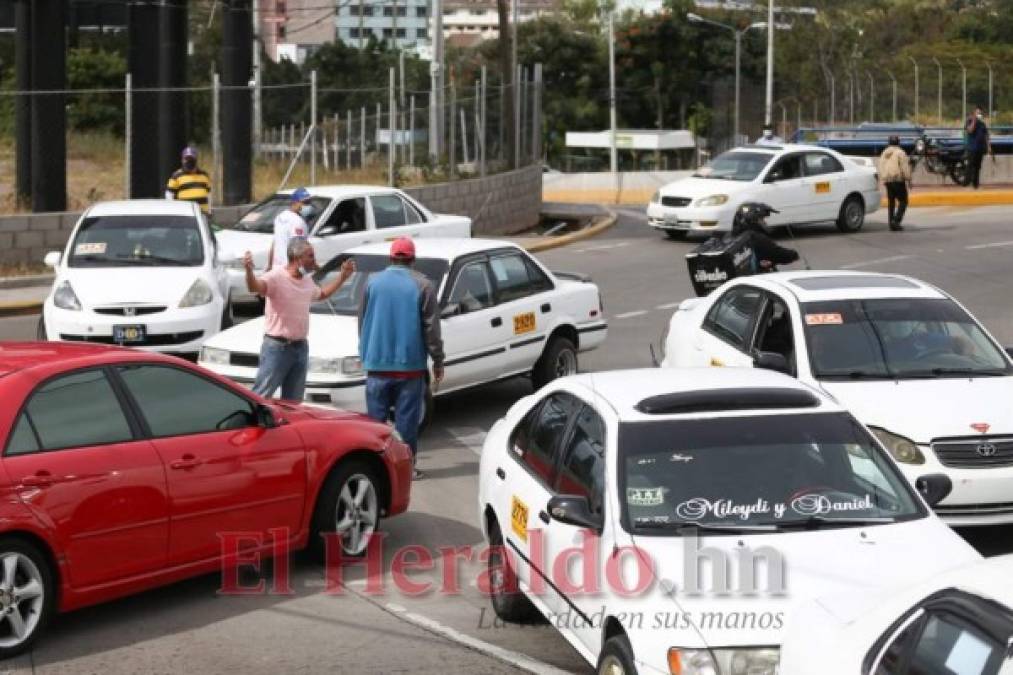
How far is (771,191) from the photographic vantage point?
28.7 metres

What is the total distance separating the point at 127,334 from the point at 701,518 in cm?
962

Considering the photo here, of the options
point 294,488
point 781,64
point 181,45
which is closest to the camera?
point 294,488

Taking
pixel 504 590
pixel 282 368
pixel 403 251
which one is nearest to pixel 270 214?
pixel 282 368

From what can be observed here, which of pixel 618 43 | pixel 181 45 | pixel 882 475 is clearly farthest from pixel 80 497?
pixel 618 43

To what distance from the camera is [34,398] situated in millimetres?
8500

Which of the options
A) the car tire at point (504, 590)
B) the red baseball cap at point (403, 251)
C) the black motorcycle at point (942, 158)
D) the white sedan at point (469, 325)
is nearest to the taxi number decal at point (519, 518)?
the car tire at point (504, 590)

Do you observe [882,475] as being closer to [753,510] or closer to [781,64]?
[753,510]

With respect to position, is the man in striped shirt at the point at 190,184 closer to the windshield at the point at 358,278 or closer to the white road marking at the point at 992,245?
the windshield at the point at 358,278

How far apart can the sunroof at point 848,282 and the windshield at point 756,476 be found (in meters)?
4.06

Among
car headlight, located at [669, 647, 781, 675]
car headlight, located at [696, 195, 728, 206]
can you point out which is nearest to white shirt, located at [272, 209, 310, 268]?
car headlight, located at [696, 195, 728, 206]

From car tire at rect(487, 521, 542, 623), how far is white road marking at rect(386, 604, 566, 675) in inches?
9.2

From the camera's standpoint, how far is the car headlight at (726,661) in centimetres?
641

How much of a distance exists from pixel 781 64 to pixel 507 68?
46.9m

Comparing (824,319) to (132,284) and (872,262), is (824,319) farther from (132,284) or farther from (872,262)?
(872,262)
